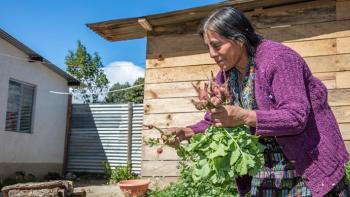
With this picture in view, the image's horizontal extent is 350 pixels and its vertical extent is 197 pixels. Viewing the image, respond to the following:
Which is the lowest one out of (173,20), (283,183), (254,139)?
(283,183)

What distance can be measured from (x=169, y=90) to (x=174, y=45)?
73 centimetres

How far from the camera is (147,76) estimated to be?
7520mm

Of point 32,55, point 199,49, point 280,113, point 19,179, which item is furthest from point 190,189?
point 32,55

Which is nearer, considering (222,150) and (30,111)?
(222,150)

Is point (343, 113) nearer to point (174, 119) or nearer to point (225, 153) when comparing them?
point (174, 119)

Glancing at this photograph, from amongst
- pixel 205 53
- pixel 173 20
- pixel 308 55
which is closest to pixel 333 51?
pixel 308 55

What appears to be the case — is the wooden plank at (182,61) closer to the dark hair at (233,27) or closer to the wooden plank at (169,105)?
the wooden plank at (169,105)

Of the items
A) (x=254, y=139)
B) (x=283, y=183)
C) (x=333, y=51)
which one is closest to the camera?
(x=254, y=139)

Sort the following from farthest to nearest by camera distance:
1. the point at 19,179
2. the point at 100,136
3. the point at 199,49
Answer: the point at 100,136
the point at 19,179
the point at 199,49

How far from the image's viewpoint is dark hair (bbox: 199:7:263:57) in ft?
7.16

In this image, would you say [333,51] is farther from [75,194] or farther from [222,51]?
[75,194]

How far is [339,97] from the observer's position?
6387 millimetres

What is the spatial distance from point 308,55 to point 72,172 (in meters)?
11.7

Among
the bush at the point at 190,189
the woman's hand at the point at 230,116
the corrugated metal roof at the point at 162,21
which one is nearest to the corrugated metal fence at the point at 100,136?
the corrugated metal roof at the point at 162,21
